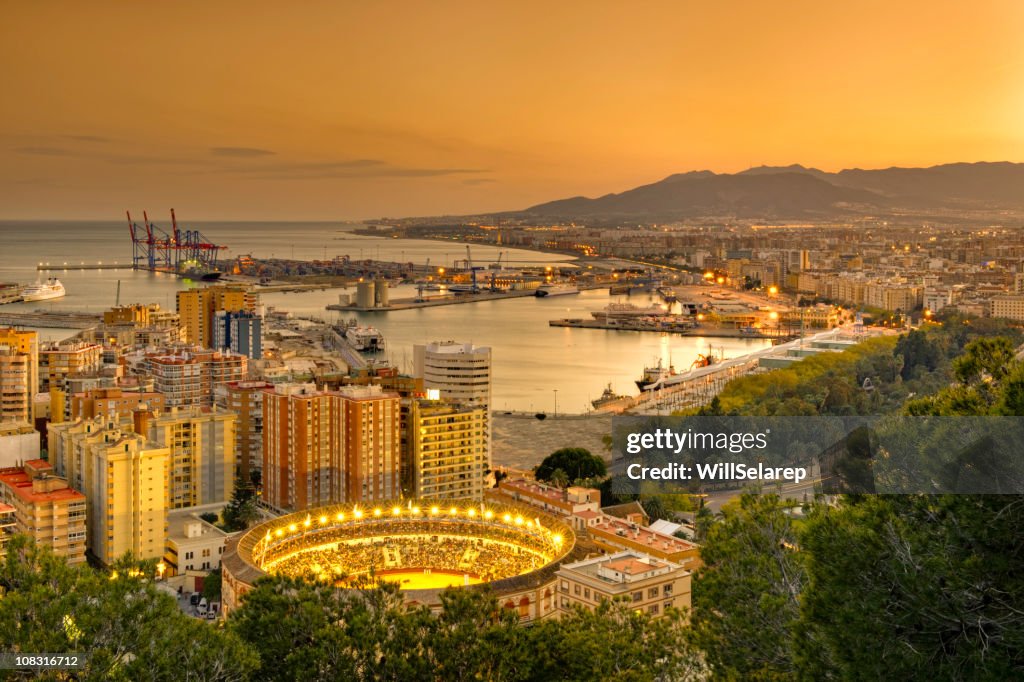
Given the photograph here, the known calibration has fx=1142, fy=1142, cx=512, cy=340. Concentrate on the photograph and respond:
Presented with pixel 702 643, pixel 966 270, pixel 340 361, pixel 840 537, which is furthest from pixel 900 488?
pixel 966 270

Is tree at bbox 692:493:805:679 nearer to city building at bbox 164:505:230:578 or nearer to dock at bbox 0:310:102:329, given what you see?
city building at bbox 164:505:230:578

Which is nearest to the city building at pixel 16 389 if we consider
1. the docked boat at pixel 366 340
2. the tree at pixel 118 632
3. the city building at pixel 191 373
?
the city building at pixel 191 373

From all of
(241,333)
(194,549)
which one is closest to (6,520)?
(194,549)

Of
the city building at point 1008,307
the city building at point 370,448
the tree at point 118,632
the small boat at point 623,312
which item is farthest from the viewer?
the small boat at point 623,312

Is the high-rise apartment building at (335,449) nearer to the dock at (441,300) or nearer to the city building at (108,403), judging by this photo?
the city building at (108,403)

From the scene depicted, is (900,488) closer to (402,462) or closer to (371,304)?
(402,462)

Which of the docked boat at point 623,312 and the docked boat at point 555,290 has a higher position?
the docked boat at point 555,290
